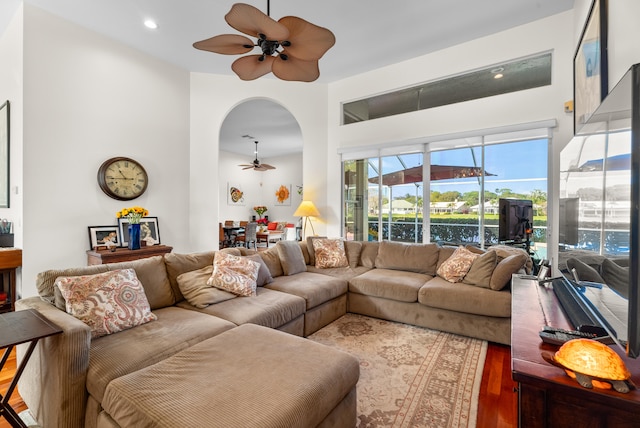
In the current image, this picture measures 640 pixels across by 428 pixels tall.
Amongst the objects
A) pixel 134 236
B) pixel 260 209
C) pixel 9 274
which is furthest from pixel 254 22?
pixel 260 209

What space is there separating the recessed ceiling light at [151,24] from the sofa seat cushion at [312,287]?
3195 mm

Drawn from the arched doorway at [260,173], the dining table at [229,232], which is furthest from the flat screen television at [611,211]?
the dining table at [229,232]

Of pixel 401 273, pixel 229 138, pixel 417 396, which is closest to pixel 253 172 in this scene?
pixel 229 138

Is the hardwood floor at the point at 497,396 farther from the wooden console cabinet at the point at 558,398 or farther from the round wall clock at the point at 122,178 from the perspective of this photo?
the round wall clock at the point at 122,178

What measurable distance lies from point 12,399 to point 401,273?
349cm

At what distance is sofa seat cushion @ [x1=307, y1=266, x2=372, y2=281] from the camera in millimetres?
3681

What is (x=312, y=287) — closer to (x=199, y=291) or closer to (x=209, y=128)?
(x=199, y=291)

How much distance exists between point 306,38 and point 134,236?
2878mm

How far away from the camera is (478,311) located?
2.76 m

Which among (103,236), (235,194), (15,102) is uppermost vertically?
(15,102)

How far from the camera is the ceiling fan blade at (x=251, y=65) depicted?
2.39m

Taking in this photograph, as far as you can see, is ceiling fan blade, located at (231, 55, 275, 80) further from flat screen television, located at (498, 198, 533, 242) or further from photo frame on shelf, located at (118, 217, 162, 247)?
flat screen television, located at (498, 198, 533, 242)

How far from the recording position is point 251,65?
247 cm

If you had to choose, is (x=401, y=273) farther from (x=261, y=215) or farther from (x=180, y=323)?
(x=261, y=215)
